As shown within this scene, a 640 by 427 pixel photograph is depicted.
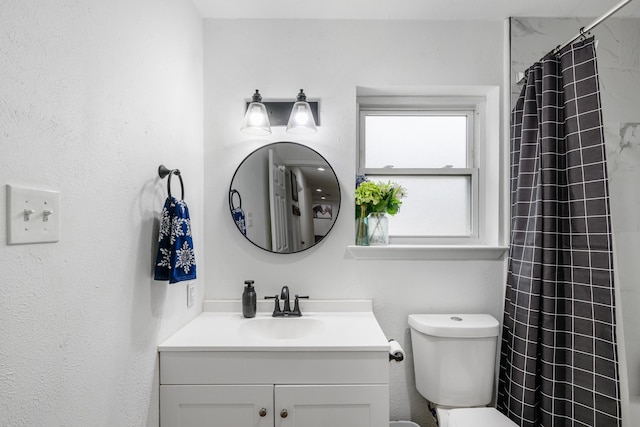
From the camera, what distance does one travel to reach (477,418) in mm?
1455

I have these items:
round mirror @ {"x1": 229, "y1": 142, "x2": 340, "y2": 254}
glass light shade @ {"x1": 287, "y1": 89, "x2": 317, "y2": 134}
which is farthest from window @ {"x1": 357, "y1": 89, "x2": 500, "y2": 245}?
glass light shade @ {"x1": 287, "y1": 89, "x2": 317, "y2": 134}

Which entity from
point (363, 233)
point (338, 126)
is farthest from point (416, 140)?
point (363, 233)

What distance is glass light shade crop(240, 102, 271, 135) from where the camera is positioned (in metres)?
1.69

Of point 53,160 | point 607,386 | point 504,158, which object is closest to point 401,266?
point 504,158

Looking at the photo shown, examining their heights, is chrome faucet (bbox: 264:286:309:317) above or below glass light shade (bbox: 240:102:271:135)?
below

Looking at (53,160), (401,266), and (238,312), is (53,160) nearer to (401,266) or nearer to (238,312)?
(238,312)

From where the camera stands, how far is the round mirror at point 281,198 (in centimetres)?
181

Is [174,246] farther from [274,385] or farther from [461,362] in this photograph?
[461,362]

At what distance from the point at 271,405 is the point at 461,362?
0.88 meters

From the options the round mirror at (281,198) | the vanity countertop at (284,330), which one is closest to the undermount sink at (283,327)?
the vanity countertop at (284,330)

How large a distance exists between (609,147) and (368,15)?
48.0 inches

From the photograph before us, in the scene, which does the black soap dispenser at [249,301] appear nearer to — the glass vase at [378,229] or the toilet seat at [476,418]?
the glass vase at [378,229]

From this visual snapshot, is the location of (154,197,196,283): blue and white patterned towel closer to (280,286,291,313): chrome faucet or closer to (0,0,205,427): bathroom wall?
(0,0,205,427): bathroom wall

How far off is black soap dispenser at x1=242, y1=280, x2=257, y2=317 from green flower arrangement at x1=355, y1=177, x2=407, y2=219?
668mm
